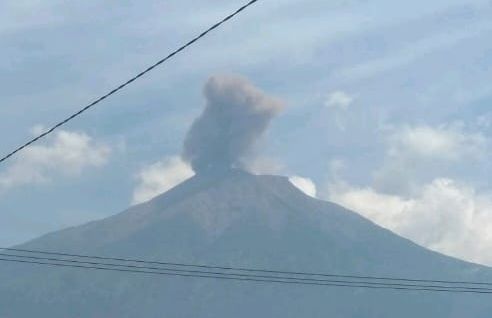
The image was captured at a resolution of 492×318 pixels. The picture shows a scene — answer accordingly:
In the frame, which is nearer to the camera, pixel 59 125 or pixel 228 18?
pixel 228 18

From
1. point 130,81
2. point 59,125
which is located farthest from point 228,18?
point 59,125

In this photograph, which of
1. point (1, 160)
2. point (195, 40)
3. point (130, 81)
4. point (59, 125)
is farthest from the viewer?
point (1, 160)

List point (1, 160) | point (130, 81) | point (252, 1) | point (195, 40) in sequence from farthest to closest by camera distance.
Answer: point (1, 160) < point (130, 81) < point (195, 40) < point (252, 1)

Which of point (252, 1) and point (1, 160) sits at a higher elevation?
point (1, 160)

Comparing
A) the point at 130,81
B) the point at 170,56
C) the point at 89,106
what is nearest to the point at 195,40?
the point at 170,56

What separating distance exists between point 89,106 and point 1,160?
18.3 feet

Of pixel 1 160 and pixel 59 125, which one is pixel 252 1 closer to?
pixel 59 125

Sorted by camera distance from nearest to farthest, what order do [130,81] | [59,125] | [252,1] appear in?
[252,1]
[130,81]
[59,125]

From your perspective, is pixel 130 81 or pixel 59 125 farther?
pixel 59 125

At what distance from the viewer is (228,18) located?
18.5m

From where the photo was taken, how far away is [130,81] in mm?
21250

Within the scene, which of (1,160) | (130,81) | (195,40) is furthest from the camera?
(1,160)

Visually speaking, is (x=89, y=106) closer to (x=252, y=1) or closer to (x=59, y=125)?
(x=59, y=125)

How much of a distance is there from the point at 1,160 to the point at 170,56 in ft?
29.1
